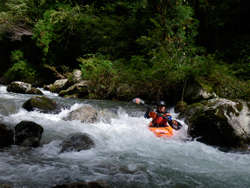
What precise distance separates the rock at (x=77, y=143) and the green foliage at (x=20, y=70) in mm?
14504

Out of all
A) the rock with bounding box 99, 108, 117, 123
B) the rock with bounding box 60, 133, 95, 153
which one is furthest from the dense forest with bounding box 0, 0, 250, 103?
the rock with bounding box 60, 133, 95, 153

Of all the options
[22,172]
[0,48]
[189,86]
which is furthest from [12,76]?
[22,172]

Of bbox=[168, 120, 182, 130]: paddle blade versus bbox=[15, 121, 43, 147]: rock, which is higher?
bbox=[168, 120, 182, 130]: paddle blade

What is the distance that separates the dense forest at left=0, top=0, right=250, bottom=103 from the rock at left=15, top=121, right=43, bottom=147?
6.01 meters

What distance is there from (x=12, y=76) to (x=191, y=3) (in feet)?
51.2

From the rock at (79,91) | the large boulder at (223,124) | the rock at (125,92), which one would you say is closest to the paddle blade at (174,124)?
the large boulder at (223,124)

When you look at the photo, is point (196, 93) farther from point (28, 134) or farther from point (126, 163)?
point (28, 134)

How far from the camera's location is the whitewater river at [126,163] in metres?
2.89

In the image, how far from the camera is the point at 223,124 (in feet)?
15.7

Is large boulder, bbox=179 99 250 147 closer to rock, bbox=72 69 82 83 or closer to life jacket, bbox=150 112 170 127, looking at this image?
life jacket, bbox=150 112 170 127

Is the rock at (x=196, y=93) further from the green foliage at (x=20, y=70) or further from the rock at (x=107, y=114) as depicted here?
the green foliage at (x=20, y=70)

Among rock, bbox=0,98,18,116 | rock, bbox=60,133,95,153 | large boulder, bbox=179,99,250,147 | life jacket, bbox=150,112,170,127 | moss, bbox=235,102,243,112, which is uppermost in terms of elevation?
moss, bbox=235,102,243,112

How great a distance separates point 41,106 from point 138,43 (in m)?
8.00

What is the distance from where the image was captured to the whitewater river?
2891 millimetres
